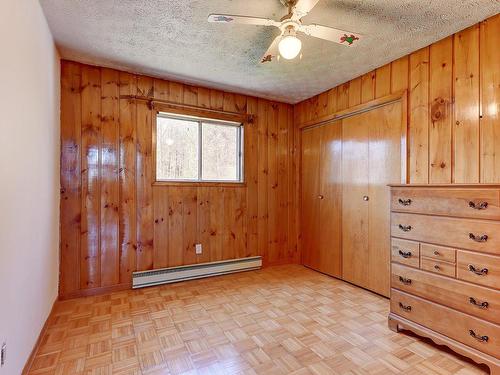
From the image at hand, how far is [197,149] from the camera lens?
337 centimetres

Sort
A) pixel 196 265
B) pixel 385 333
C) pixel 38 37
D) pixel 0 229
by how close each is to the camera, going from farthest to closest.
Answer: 1. pixel 196 265
2. pixel 385 333
3. pixel 38 37
4. pixel 0 229

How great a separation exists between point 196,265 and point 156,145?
4.86 ft

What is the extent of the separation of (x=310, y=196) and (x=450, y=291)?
7.06 ft

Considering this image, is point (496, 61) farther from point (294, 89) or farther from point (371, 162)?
point (294, 89)

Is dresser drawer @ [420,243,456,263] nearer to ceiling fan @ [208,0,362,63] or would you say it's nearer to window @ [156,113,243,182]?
ceiling fan @ [208,0,362,63]

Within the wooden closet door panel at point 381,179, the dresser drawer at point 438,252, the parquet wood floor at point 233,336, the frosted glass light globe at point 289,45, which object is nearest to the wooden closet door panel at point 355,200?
the wooden closet door panel at point 381,179

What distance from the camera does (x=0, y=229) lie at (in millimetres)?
1237

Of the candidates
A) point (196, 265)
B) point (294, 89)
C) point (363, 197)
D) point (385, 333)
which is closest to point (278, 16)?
point (294, 89)

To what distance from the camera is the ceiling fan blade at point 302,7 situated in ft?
4.92

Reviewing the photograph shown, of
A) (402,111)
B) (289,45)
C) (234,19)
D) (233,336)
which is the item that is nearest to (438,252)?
(402,111)

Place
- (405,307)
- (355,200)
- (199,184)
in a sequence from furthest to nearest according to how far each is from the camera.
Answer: (199,184), (355,200), (405,307)

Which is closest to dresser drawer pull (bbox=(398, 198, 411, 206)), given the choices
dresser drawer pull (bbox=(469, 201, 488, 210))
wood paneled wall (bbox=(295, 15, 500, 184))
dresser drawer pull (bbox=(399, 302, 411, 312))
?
dresser drawer pull (bbox=(469, 201, 488, 210))

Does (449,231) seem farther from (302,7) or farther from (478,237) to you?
(302,7)

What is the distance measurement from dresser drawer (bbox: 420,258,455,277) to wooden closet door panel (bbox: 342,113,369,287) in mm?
1073
